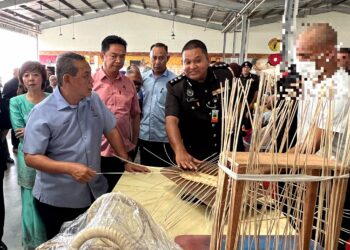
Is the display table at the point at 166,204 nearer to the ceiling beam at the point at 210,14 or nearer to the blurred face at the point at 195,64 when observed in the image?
the blurred face at the point at 195,64

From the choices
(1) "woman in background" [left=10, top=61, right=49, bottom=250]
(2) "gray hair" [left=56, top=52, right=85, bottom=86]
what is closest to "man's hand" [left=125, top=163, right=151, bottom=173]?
(2) "gray hair" [left=56, top=52, right=85, bottom=86]

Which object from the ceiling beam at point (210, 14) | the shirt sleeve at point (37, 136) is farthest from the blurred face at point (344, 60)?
the ceiling beam at point (210, 14)

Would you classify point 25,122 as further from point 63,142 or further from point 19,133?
point 63,142

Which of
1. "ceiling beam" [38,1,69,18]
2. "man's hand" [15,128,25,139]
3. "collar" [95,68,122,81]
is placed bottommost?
"man's hand" [15,128,25,139]

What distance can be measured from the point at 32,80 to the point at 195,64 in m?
1.01

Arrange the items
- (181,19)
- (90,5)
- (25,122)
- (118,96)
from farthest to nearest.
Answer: (181,19), (90,5), (118,96), (25,122)

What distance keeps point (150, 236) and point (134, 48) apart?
1028 cm

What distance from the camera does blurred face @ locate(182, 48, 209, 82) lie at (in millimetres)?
1842

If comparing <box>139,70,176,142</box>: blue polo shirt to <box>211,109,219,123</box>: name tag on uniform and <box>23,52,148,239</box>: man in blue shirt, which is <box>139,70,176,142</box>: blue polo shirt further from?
<box>23,52,148,239</box>: man in blue shirt

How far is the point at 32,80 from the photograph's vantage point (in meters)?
2.15

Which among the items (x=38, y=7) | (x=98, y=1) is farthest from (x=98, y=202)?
(x=98, y=1)

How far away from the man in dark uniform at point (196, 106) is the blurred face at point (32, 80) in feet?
2.72

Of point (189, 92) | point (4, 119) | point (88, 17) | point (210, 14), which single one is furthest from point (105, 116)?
point (88, 17)

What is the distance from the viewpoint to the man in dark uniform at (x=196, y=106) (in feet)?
6.12
